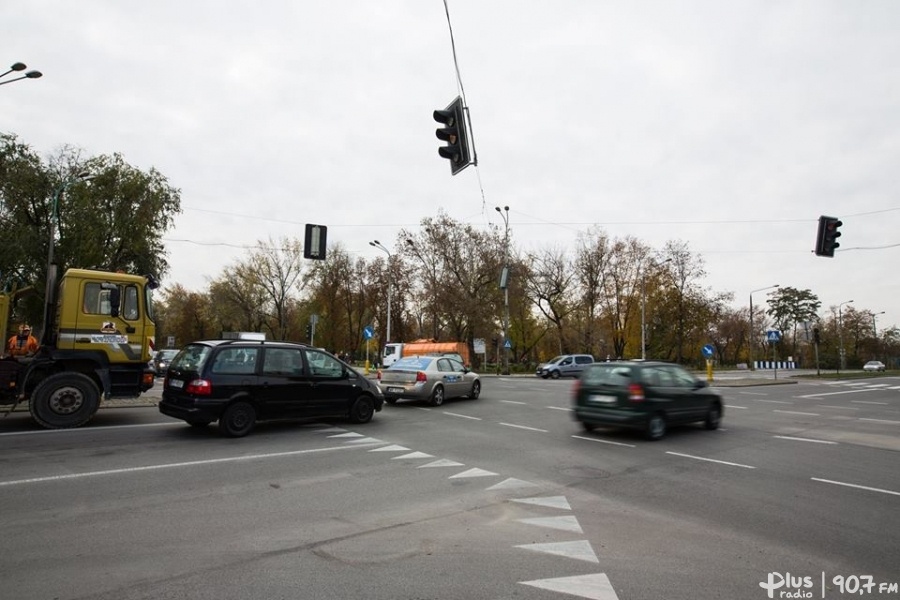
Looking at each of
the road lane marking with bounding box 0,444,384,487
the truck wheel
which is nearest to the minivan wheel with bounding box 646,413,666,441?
the road lane marking with bounding box 0,444,384,487

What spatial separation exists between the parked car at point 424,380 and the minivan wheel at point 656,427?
710cm

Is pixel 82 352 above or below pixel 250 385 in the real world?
above

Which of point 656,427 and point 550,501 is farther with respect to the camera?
point 656,427

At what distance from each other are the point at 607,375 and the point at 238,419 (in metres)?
7.08

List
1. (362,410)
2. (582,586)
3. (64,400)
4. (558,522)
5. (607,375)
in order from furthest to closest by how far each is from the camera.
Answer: (362,410)
(607,375)
(64,400)
(558,522)
(582,586)

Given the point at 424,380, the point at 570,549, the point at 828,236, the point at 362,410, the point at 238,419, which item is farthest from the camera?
the point at 828,236

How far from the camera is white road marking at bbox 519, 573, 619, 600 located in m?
3.80

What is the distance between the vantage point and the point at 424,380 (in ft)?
52.9

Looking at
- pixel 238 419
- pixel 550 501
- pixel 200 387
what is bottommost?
pixel 550 501

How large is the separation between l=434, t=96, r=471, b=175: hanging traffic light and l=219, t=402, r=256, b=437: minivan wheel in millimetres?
5847

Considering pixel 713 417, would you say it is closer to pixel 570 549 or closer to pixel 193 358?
pixel 570 549

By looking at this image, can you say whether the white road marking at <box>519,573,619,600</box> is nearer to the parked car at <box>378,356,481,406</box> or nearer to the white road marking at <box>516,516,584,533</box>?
the white road marking at <box>516,516,584,533</box>

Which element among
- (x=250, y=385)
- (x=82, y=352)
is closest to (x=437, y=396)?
(x=250, y=385)

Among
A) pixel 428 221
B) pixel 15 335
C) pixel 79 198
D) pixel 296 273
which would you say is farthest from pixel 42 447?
pixel 296 273
